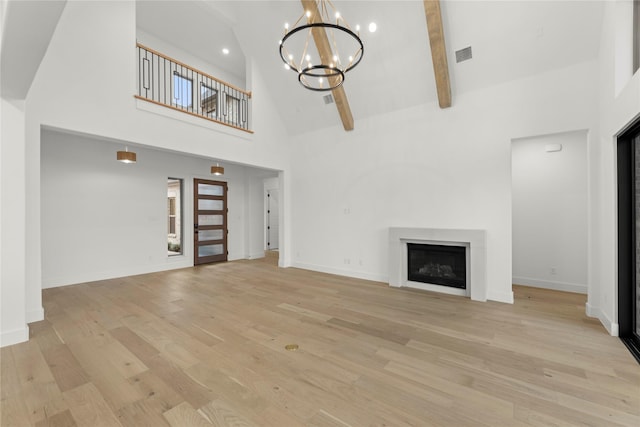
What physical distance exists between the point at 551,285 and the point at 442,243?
2249 mm

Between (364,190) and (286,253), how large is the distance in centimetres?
275

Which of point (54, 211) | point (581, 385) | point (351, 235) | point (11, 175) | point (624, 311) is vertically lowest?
point (581, 385)

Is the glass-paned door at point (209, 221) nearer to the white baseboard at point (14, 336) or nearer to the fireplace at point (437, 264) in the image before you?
the white baseboard at point (14, 336)

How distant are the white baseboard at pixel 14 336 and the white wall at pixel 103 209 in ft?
8.78

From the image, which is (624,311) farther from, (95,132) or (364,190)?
(95,132)

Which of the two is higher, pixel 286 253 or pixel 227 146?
pixel 227 146

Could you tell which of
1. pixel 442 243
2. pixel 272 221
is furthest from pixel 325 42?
pixel 272 221

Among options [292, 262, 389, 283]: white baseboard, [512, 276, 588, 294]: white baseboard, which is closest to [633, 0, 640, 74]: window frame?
[512, 276, 588, 294]: white baseboard

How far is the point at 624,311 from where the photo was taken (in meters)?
3.03

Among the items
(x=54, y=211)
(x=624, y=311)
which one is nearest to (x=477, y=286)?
(x=624, y=311)

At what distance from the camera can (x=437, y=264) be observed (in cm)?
509

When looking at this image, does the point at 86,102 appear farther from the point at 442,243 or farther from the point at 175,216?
the point at 442,243

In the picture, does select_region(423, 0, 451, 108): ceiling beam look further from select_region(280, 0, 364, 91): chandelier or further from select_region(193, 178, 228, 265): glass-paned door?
select_region(193, 178, 228, 265): glass-paned door

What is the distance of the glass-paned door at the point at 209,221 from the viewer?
7.35 meters
